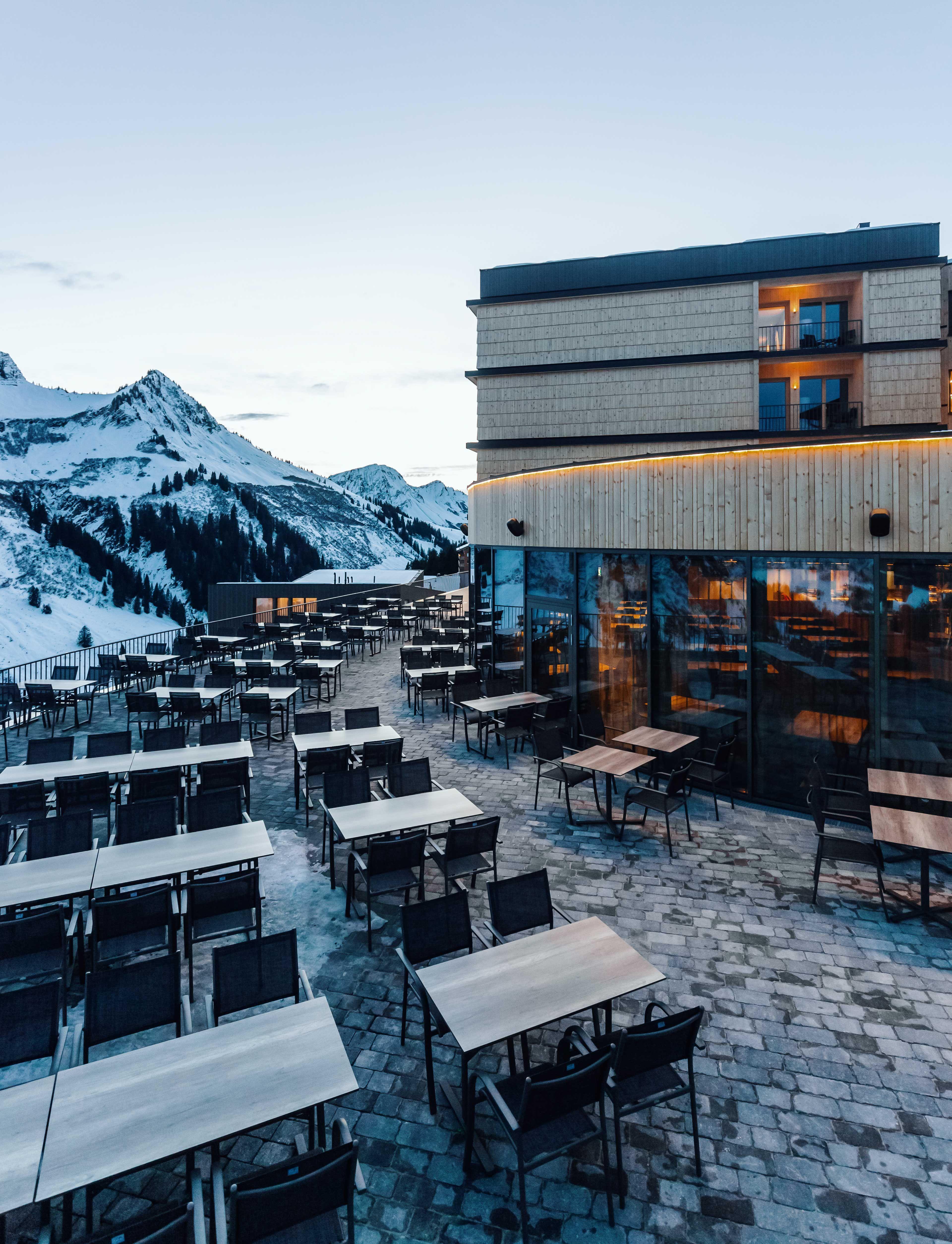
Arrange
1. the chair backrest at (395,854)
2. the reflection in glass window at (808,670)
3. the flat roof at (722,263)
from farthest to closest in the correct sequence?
the flat roof at (722,263), the reflection in glass window at (808,670), the chair backrest at (395,854)

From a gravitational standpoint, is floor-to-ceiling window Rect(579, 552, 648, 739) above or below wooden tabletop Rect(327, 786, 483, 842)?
→ above

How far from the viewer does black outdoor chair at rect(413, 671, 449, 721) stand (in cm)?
1213

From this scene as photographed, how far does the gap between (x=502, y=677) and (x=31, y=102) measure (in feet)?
58.0

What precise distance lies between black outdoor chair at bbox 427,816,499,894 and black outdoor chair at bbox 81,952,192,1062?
2.36 meters

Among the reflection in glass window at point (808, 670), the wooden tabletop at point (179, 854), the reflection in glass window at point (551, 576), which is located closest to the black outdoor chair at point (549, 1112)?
the wooden tabletop at point (179, 854)

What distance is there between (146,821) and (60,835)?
65cm

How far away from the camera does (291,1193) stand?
2.10 m

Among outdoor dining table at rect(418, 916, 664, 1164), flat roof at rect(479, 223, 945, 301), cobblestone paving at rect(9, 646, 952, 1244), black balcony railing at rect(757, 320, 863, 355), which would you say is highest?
flat roof at rect(479, 223, 945, 301)

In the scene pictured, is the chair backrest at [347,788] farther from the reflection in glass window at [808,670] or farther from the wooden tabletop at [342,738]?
the reflection in glass window at [808,670]

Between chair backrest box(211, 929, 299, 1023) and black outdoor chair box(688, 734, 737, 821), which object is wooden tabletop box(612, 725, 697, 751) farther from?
chair backrest box(211, 929, 299, 1023)

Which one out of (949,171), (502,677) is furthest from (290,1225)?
(949,171)

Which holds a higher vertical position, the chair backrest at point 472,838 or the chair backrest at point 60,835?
the chair backrest at point 60,835

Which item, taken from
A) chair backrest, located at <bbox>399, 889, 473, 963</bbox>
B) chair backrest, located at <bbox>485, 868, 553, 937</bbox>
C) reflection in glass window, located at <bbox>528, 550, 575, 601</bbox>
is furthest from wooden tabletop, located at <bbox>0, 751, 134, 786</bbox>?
reflection in glass window, located at <bbox>528, 550, 575, 601</bbox>

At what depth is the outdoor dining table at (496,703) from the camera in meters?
9.98
